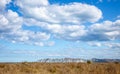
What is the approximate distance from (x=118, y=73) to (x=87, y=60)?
2826 centimetres

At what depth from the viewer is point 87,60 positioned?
1827 inches

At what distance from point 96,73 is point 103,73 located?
0.60 metres

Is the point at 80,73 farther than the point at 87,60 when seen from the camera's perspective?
No

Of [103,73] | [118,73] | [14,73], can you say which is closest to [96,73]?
[103,73]

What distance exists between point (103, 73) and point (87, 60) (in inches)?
1092

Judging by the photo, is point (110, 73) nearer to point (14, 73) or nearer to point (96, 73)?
point (96, 73)

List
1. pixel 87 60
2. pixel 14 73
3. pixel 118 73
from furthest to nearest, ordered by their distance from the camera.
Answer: pixel 87 60 → pixel 14 73 → pixel 118 73

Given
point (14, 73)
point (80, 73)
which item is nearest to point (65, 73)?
point (80, 73)

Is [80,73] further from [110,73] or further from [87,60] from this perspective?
[87,60]

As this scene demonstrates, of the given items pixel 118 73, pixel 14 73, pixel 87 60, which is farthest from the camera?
pixel 87 60

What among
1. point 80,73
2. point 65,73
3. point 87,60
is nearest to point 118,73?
point 80,73

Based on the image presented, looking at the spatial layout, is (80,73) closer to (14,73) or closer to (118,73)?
(118,73)

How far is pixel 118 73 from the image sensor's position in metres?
18.2

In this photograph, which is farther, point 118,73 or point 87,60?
point 87,60
